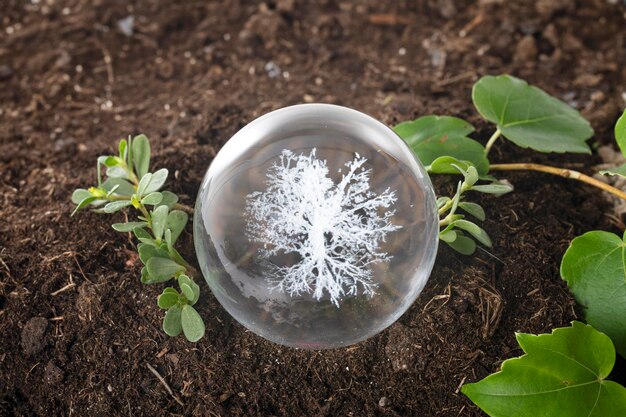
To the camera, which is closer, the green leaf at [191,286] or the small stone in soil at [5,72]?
the green leaf at [191,286]

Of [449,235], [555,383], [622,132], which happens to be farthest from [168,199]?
[622,132]

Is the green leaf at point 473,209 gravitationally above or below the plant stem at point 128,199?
above

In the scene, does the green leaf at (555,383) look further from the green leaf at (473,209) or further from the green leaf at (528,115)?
the green leaf at (528,115)

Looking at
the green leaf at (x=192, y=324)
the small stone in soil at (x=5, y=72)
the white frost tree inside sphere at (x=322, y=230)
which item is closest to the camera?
the white frost tree inside sphere at (x=322, y=230)

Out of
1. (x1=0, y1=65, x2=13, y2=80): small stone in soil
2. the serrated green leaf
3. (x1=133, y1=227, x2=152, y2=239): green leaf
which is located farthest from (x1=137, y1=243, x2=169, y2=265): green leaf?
(x1=0, y1=65, x2=13, y2=80): small stone in soil

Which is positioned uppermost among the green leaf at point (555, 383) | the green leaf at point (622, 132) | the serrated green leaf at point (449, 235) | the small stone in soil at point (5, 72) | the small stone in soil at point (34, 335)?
the green leaf at point (622, 132)

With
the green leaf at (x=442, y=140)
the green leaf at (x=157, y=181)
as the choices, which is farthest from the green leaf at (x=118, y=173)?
the green leaf at (x=442, y=140)

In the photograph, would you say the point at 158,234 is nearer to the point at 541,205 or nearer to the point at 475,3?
the point at 541,205
